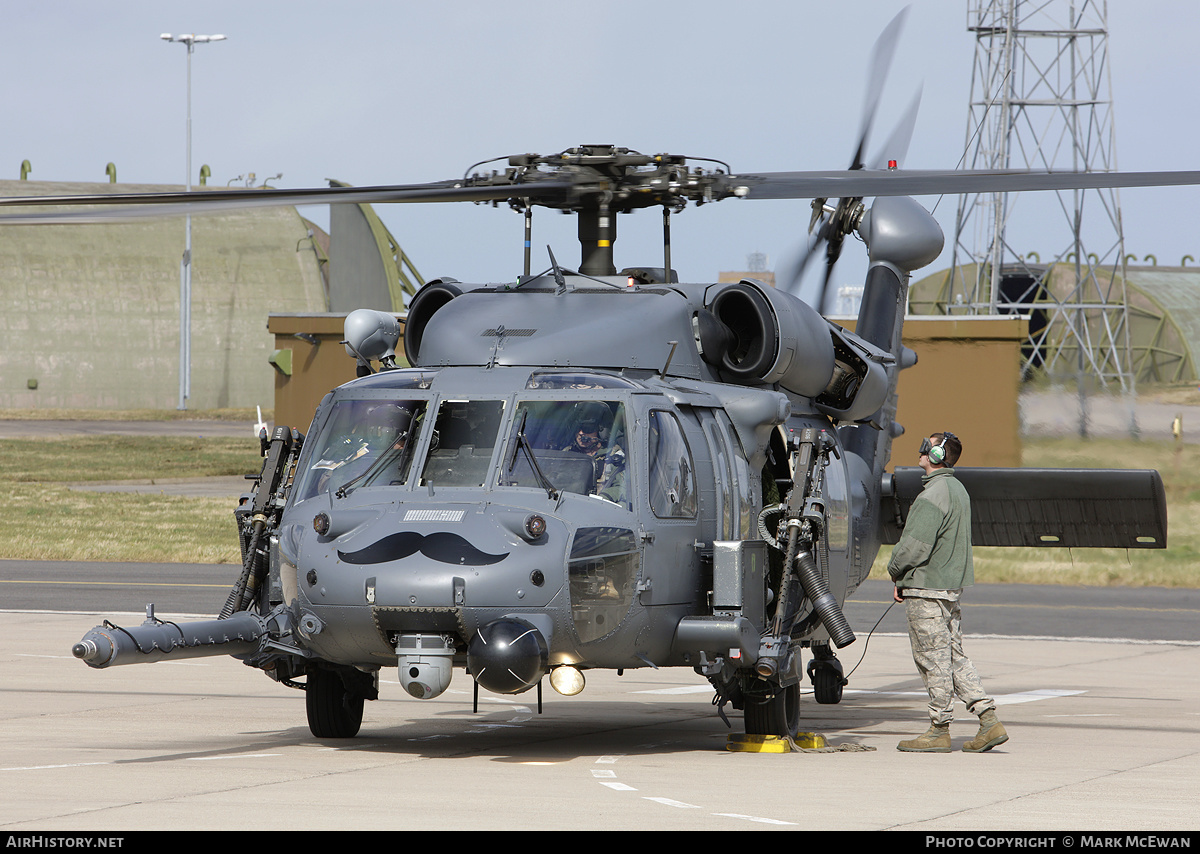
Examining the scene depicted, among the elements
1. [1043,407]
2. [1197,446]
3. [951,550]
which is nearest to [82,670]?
[951,550]

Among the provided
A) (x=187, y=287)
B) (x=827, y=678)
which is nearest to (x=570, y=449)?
(x=827, y=678)

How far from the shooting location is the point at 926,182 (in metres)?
9.79

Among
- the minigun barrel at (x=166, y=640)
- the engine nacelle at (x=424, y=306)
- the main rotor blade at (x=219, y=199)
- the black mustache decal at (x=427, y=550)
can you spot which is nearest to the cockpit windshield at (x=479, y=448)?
the black mustache decal at (x=427, y=550)

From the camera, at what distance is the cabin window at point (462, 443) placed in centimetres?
902

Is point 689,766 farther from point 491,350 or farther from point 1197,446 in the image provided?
point 1197,446

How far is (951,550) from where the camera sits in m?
10.0

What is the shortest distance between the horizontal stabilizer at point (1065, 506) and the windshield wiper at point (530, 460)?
13.8ft

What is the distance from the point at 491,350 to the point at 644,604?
6.64 ft

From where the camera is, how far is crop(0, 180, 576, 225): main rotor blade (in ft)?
25.5

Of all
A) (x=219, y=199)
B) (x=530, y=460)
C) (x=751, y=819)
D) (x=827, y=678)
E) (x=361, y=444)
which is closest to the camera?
(x=751, y=819)

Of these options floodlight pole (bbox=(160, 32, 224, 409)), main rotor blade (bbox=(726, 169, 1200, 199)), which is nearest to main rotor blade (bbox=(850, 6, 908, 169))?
main rotor blade (bbox=(726, 169, 1200, 199))

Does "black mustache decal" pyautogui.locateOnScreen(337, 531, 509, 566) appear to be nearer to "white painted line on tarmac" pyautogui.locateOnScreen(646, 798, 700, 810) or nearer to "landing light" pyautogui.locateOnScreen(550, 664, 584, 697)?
"landing light" pyautogui.locateOnScreen(550, 664, 584, 697)

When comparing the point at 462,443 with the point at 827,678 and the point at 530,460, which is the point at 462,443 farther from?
the point at 827,678

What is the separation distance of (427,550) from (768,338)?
295 cm
